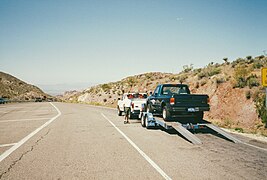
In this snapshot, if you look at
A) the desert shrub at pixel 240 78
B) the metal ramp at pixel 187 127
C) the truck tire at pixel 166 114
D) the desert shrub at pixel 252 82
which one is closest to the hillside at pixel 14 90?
the desert shrub at pixel 240 78

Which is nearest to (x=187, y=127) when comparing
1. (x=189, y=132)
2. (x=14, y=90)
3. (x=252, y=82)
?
(x=189, y=132)

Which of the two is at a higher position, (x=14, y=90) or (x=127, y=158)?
(x=14, y=90)

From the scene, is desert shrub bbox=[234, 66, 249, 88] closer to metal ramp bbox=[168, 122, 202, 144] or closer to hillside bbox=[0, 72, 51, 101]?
metal ramp bbox=[168, 122, 202, 144]

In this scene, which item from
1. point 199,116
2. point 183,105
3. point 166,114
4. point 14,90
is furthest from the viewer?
point 14,90

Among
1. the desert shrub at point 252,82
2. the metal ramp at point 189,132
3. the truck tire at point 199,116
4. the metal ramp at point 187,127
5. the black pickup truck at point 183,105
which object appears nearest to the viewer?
the metal ramp at point 189,132

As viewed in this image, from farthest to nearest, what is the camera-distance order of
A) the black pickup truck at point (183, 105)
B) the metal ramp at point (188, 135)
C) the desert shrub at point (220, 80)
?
the desert shrub at point (220, 80) < the black pickup truck at point (183, 105) < the metal ramp at point (188, 135)

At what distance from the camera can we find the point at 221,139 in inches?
446

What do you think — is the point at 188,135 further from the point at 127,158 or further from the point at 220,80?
the point at 220,80

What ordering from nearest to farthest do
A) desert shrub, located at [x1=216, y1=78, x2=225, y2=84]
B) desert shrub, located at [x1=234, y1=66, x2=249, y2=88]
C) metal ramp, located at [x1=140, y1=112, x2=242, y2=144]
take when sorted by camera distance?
metal ramp, located at [x1=140, y1=112, x2=242, y2=144], desert shrub, located at [x1=234, y1=66, x2=249, y2=88], desert shrub, located at [x1=216, y1=78, x2=225, y2=84]

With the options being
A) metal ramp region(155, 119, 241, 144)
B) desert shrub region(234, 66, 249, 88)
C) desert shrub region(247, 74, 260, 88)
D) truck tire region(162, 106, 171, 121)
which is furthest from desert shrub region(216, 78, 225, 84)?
metal ramp region(155, 119, 241, 144)

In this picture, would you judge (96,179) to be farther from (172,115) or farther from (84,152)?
(172,115)

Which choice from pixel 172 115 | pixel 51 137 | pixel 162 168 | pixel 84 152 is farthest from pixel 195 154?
pixel 51 137

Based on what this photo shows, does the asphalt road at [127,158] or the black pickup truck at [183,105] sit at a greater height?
the black pickup truck at [183,105]

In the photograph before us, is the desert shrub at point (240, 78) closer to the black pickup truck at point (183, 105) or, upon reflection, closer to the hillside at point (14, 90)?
the black pickup truck at point (183, 105)
